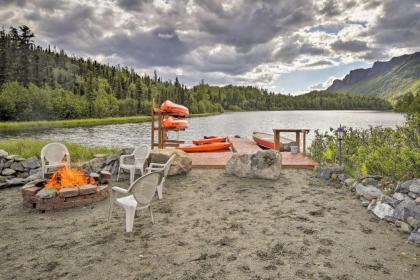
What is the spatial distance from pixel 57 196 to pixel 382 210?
254 inches

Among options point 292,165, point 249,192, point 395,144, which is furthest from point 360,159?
point 249,192

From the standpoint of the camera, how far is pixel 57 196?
19.4ft

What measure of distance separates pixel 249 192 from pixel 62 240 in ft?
14.0

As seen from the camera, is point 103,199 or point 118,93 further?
point 118,93

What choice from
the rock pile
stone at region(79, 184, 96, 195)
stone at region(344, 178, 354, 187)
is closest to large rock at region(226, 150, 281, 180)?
stone at region(344, 178, 354, 187)

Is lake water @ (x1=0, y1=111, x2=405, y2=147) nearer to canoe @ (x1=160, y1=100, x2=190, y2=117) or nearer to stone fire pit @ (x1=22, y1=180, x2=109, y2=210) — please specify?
canoe @ (x1=160, y1=100, x2=190, y2=117)

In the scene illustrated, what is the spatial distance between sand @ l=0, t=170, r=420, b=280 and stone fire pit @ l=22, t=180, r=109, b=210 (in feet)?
0.65

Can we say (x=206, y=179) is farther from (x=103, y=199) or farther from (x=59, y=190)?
(x=59, y=190)

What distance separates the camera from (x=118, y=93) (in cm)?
10238

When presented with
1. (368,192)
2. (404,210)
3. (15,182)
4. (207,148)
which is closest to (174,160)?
(15,182)

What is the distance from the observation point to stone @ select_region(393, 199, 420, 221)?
478 centimetres

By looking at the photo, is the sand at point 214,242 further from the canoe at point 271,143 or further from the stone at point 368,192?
the canoe at point 271,143

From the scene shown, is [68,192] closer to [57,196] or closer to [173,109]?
[57,196]

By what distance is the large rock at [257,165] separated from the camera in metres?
8.36
